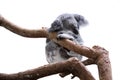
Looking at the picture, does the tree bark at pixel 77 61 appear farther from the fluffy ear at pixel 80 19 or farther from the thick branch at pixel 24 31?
the fluffy ear at pixel 80 19

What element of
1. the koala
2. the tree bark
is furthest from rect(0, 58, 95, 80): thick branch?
the koala

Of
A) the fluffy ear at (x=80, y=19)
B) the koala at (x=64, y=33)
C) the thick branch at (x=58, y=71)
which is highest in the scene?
the fluffy ear at (x=80, y=19)

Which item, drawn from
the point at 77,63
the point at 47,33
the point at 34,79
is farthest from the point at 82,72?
the point at 47,33

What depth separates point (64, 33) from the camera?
1218mm

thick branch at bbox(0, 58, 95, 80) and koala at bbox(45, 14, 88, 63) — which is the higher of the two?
koala at bbox(45, 14, 88, 63)

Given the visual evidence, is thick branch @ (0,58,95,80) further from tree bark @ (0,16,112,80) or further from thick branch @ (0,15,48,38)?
thick branch @ (0,15,48,38)

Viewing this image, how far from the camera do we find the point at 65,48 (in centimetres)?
120

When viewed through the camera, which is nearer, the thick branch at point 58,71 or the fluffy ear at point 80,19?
the thick branch at point 58,71

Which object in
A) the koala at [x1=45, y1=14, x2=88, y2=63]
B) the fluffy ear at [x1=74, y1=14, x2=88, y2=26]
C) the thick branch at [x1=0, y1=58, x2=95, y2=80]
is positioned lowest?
the thick branch at [x1=0, y1=58, x2=95, y2=80]

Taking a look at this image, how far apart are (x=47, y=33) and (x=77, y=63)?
10.0 inches

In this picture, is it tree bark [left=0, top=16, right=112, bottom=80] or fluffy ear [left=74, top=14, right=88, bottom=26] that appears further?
fluffy ear [left=74, top=14, right=88, bottom=26]

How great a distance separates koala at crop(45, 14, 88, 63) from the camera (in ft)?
3.96

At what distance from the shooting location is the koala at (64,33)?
3.96 ft

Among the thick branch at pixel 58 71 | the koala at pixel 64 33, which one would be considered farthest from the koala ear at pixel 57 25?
the thick branch at pixel 58 71
